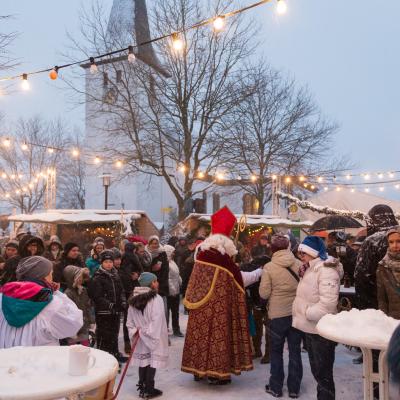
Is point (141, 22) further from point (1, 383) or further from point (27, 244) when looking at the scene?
point (1, 383)

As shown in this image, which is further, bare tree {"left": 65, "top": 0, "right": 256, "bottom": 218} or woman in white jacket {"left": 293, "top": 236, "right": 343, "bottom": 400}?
bare tree {"left": 65, "top": 0, "right": 256, "bottom": 218}

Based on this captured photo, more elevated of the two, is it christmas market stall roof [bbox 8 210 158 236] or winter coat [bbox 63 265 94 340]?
christmas market stall roof [bbox 8 210 158 236]

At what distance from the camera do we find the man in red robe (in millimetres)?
5816

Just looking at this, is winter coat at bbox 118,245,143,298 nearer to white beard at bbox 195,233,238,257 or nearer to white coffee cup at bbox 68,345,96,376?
white beard at bbox 195,233,238,257

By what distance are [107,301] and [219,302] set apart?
70.2 inches

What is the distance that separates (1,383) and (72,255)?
4.88 m

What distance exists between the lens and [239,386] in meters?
5.97

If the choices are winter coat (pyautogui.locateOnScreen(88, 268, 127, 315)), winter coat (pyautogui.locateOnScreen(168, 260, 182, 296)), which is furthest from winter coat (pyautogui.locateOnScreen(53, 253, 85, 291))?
winter coat (pyautogui.locateOnScreen(168, 260, 182, 296))

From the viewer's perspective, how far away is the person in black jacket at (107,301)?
6727 millimetres

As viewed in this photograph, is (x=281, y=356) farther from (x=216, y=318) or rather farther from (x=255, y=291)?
(x=255, y=291)

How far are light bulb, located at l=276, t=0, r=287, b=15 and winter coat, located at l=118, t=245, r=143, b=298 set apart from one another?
15.2 ft

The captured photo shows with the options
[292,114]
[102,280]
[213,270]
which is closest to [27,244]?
[102,280]

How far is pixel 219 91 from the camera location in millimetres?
21281

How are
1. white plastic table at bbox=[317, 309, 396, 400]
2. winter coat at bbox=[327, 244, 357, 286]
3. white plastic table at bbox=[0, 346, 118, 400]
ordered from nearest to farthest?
white plastic table at bbox=[0, 346, 118, 400]
white plastic table at bbox=[317, 309, 396, 400]
winter coat at bbox=[327, 244, 357, 286]
